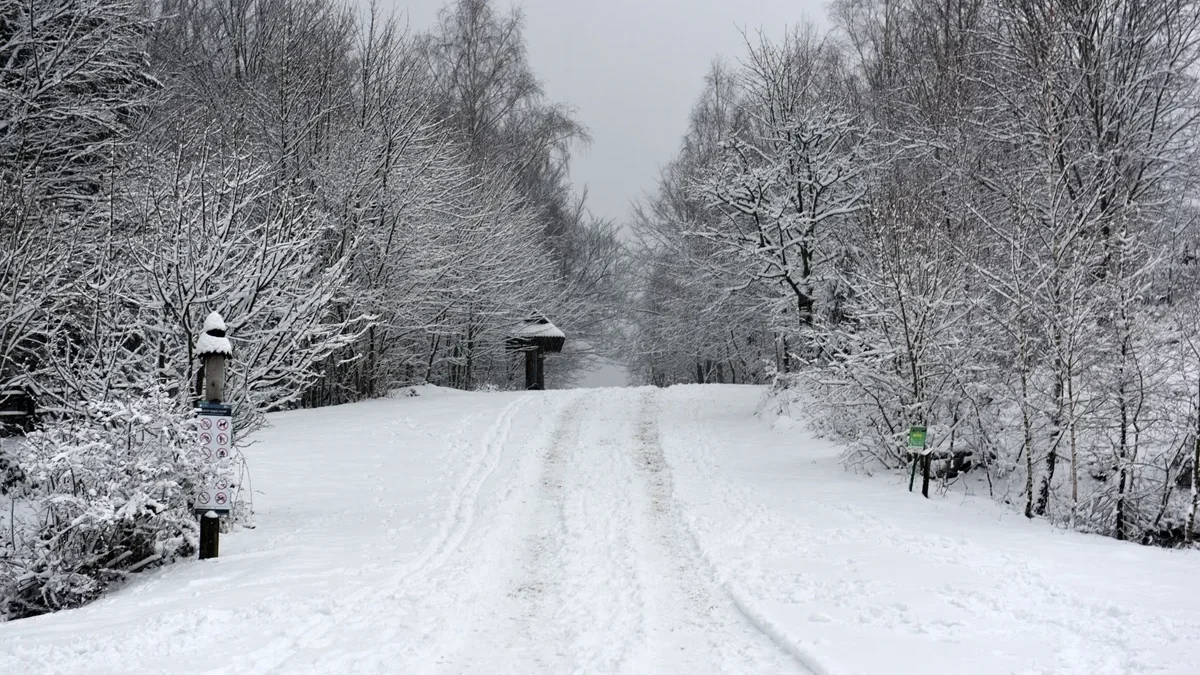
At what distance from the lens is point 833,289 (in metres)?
18.9

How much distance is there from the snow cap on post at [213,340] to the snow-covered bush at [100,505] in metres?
0.62

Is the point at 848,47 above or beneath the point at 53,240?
above

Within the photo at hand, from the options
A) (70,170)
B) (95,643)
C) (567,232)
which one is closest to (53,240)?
(70,170)

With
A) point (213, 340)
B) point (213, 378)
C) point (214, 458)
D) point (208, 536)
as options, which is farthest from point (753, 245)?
point (208, 536)

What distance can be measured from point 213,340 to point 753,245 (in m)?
12.1

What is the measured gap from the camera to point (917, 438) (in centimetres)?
1075

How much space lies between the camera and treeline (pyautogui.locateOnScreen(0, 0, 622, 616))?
8430mm

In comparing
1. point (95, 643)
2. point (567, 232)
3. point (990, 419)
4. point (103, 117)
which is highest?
point (567, 232)

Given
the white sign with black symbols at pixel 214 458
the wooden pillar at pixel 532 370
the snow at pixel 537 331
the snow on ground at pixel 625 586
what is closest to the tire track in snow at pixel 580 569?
the snow on ground at pixel 625 586

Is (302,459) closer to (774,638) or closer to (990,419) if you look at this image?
(774,638)

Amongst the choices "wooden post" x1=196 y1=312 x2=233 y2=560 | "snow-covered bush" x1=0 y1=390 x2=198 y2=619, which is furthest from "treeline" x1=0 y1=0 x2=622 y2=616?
"wooden post" x1=196 y1=312 x2=233 y2=560

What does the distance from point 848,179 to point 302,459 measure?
12.7 m

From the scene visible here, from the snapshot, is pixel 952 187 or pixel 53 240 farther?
pixel 952 187

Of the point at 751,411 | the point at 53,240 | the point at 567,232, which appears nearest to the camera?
the point at 53,240
